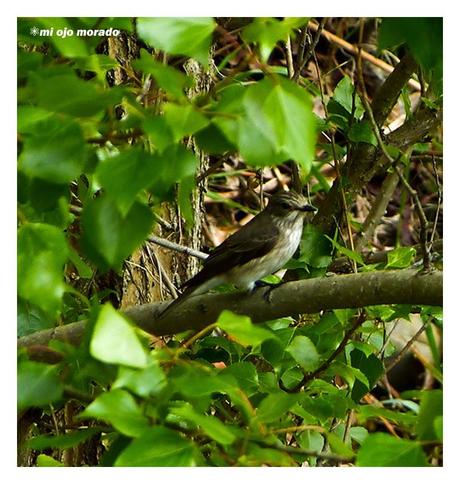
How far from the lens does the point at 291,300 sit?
2211 millimetres

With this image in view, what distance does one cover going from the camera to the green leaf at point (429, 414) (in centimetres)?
160

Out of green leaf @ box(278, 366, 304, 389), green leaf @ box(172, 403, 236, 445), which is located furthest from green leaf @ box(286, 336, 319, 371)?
green leaf @ box(172, 403, 236, 445)

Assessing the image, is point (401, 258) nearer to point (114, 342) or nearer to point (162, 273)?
point (162, 273)

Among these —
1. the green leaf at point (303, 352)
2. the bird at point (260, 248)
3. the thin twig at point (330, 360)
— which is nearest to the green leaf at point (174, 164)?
the green leaf at point (303, 352)

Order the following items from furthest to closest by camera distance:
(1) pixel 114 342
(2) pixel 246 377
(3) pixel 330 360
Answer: (3) pixel 330 360
(2) pixel 246 377
(1) pixel 114 342

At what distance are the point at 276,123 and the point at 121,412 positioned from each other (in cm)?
54

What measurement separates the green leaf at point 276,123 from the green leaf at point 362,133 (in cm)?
140

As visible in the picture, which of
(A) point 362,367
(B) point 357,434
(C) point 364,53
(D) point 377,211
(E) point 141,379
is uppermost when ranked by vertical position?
(C) point 364,53

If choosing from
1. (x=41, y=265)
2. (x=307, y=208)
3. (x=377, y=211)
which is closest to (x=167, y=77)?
(x=41, y=265)

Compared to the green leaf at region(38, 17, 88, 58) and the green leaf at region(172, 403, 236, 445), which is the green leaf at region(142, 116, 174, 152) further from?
the green leaf at region(172, 403, 236, 445)

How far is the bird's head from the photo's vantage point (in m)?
3.19

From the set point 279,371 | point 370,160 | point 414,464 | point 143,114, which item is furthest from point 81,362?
point 370,160

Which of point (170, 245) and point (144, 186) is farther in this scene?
point (170, 245)

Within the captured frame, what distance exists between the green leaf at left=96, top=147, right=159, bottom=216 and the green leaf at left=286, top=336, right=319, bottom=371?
92 cm
